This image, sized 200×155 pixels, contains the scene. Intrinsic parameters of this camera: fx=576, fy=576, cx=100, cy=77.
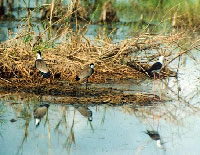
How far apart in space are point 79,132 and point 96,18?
1408 centimetres

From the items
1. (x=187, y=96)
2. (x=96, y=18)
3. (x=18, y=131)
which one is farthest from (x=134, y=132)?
(x=96, y=18)

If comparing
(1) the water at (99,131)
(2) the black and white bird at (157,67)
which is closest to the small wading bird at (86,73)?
(2) the black and white bird at (157,67)

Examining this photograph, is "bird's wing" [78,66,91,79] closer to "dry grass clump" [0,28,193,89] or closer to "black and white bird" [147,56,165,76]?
"dry grass clump" [0,28,193,89]

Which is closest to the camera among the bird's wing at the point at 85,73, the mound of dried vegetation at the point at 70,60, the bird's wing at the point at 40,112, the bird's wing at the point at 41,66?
the bird's wing at the point at 40,112

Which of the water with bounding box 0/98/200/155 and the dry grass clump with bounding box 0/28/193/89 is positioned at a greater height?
the dry grass clump with bounding box 0/28/193/89

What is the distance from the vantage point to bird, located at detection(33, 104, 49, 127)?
781 cm

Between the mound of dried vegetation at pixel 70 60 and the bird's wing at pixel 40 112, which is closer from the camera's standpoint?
the bird's wing at pixel 40 112

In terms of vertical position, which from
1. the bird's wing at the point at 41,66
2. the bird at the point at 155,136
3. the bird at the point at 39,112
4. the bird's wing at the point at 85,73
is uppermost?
the bird's wing at the point at 41,66

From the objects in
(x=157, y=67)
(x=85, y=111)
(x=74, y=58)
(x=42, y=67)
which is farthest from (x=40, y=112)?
(x=157, y=67)

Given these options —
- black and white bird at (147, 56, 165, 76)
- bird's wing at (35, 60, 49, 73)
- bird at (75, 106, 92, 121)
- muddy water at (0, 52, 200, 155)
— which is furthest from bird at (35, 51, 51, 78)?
black and white bird at (147, 56, 165, 76)

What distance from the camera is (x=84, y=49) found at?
11680 mm

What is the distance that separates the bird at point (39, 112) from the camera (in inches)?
307

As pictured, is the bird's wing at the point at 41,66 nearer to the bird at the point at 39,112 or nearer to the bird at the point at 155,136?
the bird at the point at 39,112

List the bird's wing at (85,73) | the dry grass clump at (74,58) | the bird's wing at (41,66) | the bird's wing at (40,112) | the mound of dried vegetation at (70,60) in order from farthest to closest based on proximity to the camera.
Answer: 1. the dry grass clump at (74,58)
2. the mound of dried vegetation at (70,60)
3. the bird's wing at (85,73)
4. the bird's wing at (41,66)
5. the bird's wing at (40,112)
